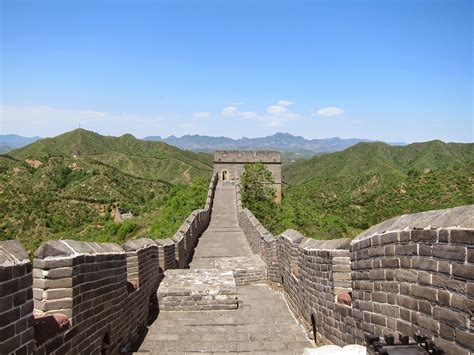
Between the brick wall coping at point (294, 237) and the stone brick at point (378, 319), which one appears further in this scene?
the brick wall coping at point (294, 237)

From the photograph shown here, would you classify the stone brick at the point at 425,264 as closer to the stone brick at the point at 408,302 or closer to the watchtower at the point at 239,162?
the stone brick at the point at 408,302

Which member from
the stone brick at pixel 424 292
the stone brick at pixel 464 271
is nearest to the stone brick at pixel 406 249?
A: the stone brick at pixel 424 292

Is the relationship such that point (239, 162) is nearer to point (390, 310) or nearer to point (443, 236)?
point (390, 310)

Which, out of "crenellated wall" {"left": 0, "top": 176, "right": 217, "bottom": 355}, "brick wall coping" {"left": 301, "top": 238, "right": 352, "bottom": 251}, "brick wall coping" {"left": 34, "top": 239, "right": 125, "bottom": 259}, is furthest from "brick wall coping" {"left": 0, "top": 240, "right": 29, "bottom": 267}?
"brick wall coping" {"left": 301, "top": 238, "right": 352, "bottom": 251}

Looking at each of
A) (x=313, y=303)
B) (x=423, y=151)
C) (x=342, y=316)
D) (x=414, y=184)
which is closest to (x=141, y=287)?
(x=313, y=303)

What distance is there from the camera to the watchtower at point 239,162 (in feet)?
119

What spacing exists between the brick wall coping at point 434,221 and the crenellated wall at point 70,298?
269cm

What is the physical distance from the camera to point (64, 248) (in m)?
4.11

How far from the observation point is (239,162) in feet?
119

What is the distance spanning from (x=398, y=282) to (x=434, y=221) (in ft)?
2.57

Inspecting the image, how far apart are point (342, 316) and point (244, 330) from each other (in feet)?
6.70

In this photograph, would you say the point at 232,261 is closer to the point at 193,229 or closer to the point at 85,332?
the point at 193,229

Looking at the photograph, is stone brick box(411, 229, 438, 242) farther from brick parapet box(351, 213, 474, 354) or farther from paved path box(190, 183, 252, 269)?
paved path box(190, 183, 252, 269)

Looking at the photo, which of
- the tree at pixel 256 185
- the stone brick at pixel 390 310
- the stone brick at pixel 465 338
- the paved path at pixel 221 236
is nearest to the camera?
the stone brick at pixel 465 338
